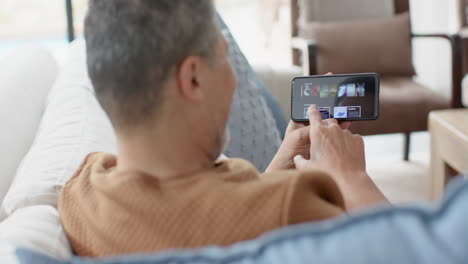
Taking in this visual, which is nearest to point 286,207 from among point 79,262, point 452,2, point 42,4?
point 79,262

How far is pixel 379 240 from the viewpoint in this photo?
0.47 m

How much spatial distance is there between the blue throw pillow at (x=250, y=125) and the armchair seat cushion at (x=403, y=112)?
1.05 m

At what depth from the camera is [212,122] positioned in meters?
0.73

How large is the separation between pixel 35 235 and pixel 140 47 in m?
0.28

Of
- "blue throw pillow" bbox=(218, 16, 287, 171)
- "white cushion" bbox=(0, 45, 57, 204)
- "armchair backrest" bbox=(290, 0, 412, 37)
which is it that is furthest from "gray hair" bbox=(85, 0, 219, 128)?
"armchair backrest" bbox=(290, 0, 412, 37)

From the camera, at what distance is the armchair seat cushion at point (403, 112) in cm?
269

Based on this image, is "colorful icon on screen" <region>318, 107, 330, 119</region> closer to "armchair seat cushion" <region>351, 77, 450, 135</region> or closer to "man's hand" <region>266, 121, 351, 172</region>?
"man's hand" <region>266, 121, 351, 172</region>

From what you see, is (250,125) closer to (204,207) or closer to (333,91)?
(333,91)

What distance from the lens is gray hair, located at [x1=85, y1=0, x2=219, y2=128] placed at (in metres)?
0.66

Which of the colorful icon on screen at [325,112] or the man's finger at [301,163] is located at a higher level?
the colorful icon on screen at [325,112]

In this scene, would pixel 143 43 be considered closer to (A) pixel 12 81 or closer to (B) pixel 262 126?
(B) pixel 262 126

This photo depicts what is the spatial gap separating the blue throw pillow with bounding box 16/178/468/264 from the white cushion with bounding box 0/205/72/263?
274 millimetres

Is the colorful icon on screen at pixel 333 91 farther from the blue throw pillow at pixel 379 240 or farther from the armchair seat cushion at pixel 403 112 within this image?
the armchair seat cushion at pixel 403 112

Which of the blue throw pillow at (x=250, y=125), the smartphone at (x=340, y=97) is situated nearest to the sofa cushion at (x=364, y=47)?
the blue throw pillow at (x=250, y=125)
